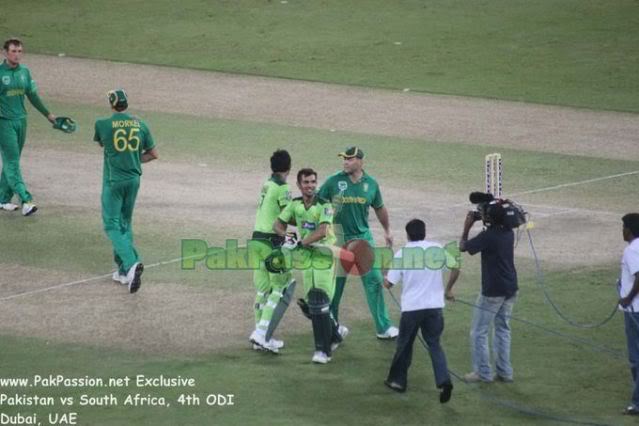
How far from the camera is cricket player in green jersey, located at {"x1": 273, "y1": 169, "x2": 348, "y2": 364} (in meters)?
15.7

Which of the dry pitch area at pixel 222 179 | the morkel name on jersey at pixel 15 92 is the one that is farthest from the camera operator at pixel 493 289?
the morkel name on jersey at pixel 15 92

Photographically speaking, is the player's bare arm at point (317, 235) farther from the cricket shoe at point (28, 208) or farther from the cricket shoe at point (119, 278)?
the cricket shoe at point (28, 208)

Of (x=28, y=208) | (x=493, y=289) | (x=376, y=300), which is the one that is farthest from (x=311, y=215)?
(x=28, y=208)

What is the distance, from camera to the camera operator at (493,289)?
15.1 metres

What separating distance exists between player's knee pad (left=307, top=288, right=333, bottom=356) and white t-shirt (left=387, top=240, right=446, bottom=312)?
3.80 ft

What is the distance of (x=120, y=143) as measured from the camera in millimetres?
18766

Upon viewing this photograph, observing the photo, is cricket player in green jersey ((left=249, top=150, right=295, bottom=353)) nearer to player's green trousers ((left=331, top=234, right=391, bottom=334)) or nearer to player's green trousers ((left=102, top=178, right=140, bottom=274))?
player's green trousers ((left=331, top=234, right=391, bottom=334))

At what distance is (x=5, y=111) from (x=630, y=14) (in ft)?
75.5

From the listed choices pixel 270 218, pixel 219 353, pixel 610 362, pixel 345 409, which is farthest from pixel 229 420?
pixel 610 362

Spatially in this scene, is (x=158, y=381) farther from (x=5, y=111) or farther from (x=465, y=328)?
(x=5, y=111)

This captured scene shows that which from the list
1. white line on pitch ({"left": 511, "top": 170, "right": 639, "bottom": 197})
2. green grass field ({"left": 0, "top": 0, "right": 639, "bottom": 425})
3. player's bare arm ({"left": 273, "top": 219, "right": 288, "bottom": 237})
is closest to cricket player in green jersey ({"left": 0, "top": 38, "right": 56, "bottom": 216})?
green grass field ({"left": 0, "top": 0, "right": 639, "bottom": 425})

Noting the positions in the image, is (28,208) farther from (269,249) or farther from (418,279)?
(418,279)

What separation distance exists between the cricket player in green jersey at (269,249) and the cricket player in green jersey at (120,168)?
9.11 ft

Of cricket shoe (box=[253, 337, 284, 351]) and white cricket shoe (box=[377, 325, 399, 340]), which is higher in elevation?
white cricket shoe (box=[377, 325, 399, 340])
